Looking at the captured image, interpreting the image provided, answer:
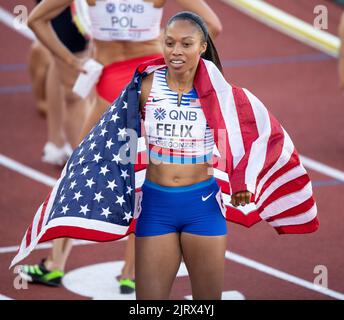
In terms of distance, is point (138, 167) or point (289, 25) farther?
point (289, 25)

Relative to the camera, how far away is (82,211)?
6871 mm

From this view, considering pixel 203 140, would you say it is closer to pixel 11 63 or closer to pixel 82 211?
pixel 82 211

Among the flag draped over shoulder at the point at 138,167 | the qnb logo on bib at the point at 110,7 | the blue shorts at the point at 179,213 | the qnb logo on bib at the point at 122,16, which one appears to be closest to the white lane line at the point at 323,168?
the qnb logo on bib at the point at 122,16

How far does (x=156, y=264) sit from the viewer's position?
6625 millimetres

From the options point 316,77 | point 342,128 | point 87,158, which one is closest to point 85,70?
point 87,158

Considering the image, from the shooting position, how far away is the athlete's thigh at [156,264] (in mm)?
6633

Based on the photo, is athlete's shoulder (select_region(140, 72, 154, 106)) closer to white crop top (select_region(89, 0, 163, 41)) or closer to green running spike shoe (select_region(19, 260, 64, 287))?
white crop top (select_region(89, 0, 163, 41))

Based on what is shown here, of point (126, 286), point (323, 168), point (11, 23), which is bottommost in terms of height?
point (126, 286)

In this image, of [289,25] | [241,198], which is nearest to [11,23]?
[289,25]

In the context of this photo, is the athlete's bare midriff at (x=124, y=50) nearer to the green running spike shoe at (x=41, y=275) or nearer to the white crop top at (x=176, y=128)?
the green running spike shoe at (x=41, y=275)

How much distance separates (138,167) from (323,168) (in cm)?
526

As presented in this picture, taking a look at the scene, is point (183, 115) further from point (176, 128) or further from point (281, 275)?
point (281, 275)

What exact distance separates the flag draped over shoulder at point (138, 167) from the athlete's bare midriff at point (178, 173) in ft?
0.59
